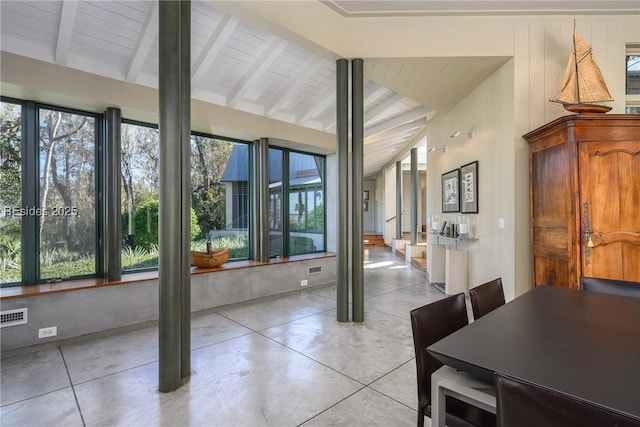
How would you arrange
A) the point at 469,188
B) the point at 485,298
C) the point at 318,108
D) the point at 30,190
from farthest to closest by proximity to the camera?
the point at 318,108, the point at 469,188, the point at 30,190, the point at 485,298

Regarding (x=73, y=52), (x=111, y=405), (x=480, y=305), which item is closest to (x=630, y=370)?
(x=480, y=305)

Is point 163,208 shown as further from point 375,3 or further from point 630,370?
point 375,3

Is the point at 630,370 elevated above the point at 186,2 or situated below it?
below

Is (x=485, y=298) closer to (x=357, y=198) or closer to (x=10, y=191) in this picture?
(x=357, y=198)

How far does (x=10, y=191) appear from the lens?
322 centimetres

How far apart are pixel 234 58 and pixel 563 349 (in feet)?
13.6

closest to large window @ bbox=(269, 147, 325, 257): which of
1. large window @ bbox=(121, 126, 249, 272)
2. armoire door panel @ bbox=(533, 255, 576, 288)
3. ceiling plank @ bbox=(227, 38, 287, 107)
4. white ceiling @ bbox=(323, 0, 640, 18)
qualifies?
large window @ bbox=(121, 126, 249, 272)

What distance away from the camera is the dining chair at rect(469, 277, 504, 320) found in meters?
1.79

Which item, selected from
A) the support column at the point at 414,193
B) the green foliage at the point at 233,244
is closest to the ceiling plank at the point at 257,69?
the green foliage at the point at 233,244

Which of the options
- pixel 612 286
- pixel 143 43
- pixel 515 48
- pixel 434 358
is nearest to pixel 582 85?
pixel 515 48

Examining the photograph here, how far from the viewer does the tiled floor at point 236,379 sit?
2025mm

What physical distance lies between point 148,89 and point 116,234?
178 cm

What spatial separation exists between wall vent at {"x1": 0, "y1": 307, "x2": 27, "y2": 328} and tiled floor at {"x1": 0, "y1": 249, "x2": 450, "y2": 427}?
1.04 feet

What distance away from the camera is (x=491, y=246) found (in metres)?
4.10
